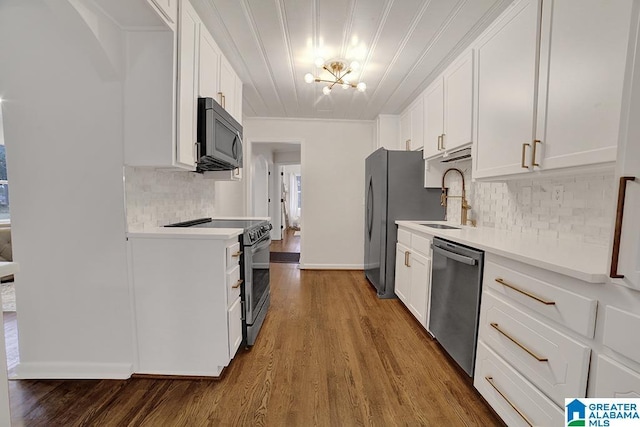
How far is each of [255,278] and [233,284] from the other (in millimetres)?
339

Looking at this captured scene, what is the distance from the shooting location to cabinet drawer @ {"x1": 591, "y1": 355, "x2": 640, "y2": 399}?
2.96 ft

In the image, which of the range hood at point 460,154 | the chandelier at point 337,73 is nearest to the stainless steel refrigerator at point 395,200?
the range hood at point 460,154

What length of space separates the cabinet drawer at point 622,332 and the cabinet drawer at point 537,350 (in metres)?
0.10

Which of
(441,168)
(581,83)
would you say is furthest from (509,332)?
(441,168)

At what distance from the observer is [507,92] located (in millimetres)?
1738

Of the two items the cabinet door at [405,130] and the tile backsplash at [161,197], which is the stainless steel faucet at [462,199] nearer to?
the cabinet door at [405,130]

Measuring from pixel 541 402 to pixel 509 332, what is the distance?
29 cm

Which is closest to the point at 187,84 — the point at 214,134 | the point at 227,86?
the point at 214,134

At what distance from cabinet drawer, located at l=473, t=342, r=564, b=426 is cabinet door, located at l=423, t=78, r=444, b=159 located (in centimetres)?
177

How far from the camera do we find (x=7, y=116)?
1594mm

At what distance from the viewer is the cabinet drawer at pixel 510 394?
3.83 ft

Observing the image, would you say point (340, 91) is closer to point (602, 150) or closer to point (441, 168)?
point (441, 168)

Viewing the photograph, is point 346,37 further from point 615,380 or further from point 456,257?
point 615,380

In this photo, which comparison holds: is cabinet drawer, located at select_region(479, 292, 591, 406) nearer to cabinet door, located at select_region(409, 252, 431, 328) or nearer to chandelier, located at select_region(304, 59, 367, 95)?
cabinet door, located at select_region(409, 252, 431, 328)
